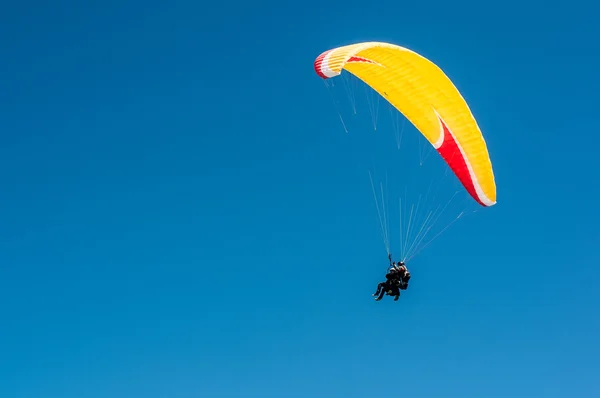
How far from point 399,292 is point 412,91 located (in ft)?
22.0

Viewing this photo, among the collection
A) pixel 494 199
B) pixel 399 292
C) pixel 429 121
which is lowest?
pixel 399 292

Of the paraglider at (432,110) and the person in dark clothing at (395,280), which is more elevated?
the paraglider at (432,110)

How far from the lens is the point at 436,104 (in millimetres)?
25969

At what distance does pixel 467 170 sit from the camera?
26.0m

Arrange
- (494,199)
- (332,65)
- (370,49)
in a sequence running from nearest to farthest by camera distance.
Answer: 1. (332,65)
2. (370,49)
3. (494,199)

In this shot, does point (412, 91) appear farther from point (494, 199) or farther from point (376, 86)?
point (494, 199)

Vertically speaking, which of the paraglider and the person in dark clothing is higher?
the paraglider

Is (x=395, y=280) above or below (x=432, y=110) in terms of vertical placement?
below

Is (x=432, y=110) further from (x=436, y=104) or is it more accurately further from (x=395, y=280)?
(x=395, y=280)

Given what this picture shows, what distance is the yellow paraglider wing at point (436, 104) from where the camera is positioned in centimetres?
2547

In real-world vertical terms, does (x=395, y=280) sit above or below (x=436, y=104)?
below

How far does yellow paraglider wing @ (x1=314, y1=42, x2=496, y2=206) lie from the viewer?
25469 millimetres

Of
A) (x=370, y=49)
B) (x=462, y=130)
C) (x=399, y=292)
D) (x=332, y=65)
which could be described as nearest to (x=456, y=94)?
(x=462, y=130)

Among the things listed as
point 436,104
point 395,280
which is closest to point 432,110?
point 436,104
